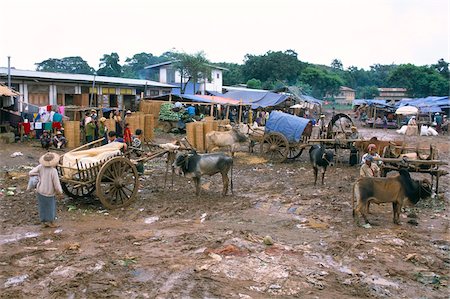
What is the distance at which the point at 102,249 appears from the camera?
6676 millimetres

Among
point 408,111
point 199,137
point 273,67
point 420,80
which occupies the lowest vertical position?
point 199,137

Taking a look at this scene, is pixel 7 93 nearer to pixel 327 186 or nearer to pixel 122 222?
pixel 122 222

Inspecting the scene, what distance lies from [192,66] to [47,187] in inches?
1236

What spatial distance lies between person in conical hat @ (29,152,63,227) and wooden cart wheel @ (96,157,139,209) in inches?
32.7

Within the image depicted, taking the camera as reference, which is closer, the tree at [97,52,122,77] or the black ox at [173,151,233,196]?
the black ox at [173,151,233,196]

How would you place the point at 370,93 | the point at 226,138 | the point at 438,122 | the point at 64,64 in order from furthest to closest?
the point at 370,93
the point at 64,64
the point at 438,122
the point at 226,138

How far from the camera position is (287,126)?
15641 millimetres

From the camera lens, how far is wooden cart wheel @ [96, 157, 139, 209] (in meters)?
8.62

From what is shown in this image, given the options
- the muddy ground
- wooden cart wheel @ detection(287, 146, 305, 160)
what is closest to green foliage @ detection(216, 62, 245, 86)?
wooden cart wheel @ detection(287, 146, 305, 160)

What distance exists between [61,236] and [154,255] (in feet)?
6.24

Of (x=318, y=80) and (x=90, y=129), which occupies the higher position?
(x=318, y=80)

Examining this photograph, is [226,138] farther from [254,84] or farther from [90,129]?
[254,84]

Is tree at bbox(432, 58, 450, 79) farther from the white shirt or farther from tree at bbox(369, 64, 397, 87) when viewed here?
the white shirt

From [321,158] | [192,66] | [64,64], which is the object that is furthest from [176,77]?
[321,158]
